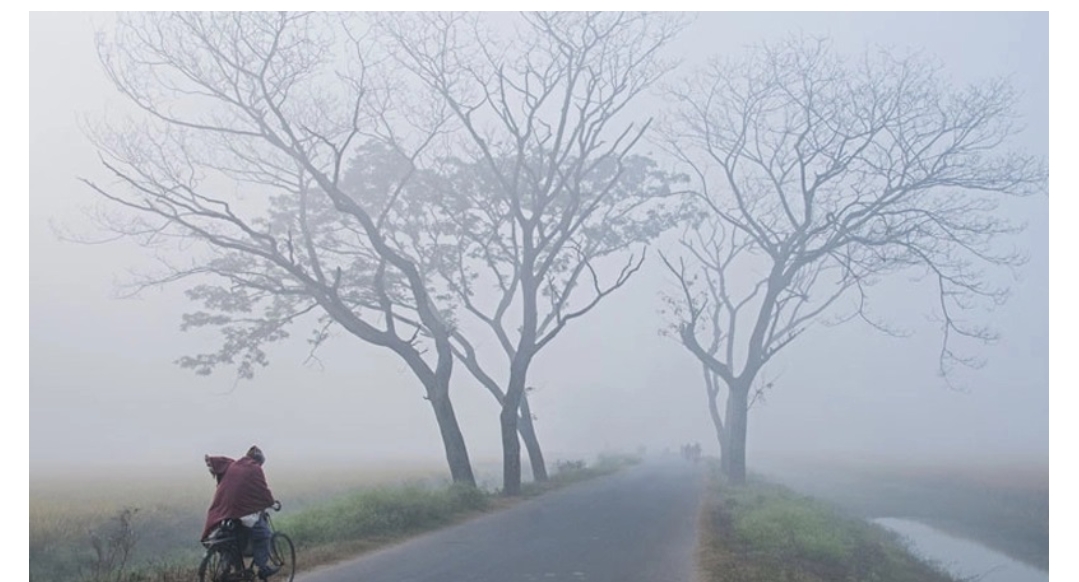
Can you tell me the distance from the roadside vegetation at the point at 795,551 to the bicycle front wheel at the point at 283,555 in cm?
520

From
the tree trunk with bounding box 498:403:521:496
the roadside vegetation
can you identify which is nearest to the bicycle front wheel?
the roadside vegetation

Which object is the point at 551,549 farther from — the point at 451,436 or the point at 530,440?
the point at 530,440

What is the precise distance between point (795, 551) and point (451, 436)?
447 inches

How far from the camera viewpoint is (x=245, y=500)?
35.2ft

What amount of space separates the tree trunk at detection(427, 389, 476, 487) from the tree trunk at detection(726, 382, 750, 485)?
10.7m

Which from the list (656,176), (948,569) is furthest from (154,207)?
(948,569)

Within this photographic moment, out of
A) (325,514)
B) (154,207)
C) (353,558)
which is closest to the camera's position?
(353,558)

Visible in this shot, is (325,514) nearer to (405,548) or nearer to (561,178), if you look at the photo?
(405,548)

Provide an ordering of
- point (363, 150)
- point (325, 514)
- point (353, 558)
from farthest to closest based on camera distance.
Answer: point (363, 150) < point (325, 514) < point (353, 558)

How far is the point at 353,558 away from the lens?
14.2 metres

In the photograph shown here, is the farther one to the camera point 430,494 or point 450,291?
point 450,291

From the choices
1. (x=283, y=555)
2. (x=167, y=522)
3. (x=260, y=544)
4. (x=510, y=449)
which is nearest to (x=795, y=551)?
(x=283, y=555)

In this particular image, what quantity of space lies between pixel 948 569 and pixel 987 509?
11.0m

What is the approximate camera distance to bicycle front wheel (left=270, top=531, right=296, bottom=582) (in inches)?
444
